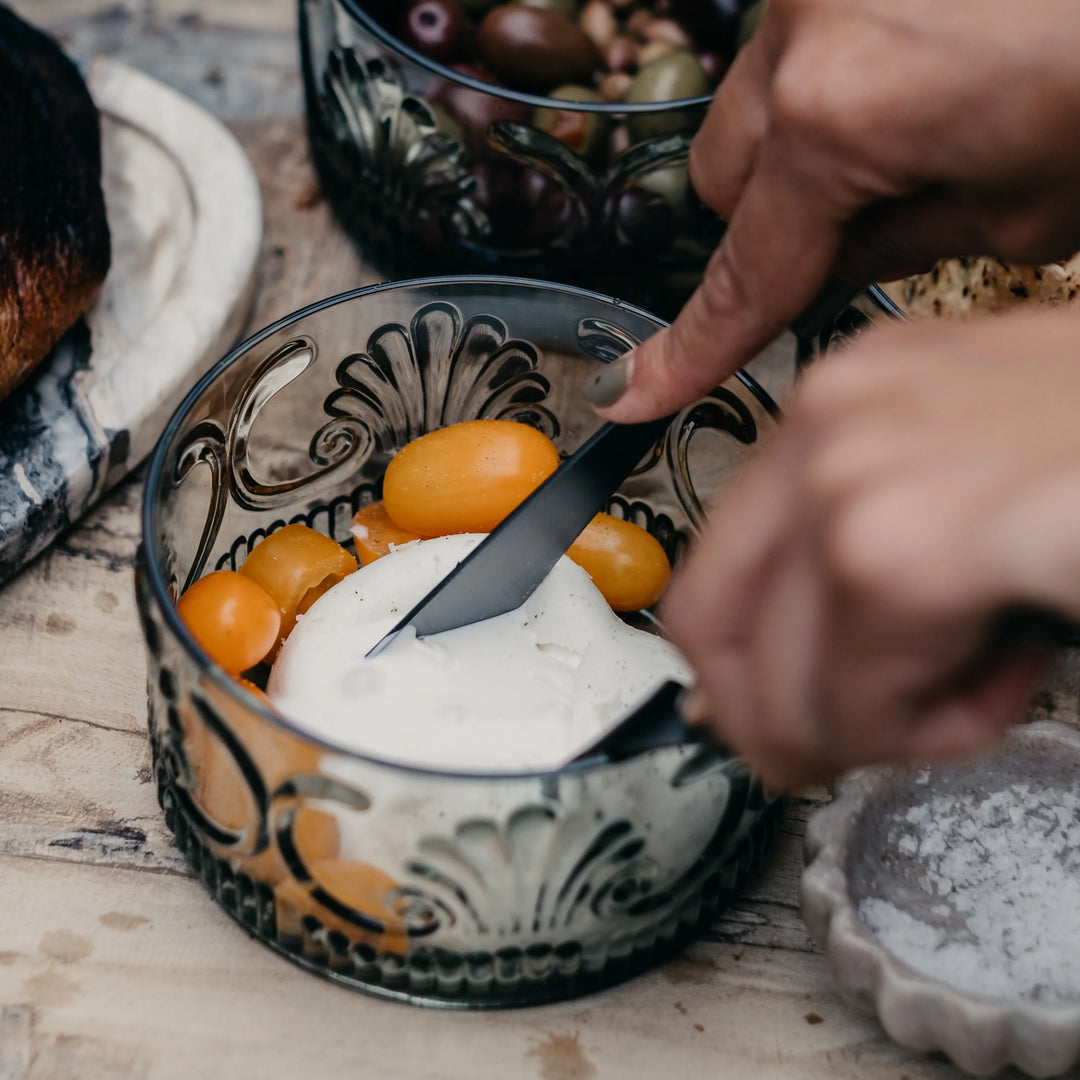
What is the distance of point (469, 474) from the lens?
580 mm

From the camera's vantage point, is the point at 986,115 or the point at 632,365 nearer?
the point at 986,115

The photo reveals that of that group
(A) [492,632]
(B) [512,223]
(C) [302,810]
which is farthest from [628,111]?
(C) [302,810]

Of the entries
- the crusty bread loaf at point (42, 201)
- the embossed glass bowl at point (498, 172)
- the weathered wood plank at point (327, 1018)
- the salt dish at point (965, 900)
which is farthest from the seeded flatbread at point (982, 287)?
the crusty bread loaf at point (42, 201)

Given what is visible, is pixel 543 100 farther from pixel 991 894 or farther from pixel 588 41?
pixel 991 894

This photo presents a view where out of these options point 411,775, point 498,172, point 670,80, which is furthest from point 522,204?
point 411,775

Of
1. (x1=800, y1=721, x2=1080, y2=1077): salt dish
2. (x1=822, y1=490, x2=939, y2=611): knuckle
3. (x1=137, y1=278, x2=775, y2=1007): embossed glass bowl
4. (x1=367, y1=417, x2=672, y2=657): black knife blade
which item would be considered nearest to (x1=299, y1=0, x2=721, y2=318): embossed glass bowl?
(x1=137, y1=278, x2=775, y2=1007): embossed glass bowl

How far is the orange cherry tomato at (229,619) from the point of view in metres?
0.51

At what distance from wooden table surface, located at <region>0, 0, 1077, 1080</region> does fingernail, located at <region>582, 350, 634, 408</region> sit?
22 centimetres

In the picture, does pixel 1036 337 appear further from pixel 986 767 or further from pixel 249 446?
pixel 249 446

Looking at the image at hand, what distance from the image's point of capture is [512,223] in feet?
2.37

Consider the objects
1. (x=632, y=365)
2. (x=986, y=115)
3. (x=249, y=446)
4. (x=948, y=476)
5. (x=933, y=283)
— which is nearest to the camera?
(x=948, y=476)

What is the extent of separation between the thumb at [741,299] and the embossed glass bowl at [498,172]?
22cm

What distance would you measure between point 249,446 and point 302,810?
230mm

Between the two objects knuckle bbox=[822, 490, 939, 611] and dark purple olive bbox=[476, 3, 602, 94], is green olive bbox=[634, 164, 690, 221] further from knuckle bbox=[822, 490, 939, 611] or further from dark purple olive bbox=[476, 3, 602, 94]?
knuckle bbox=[822, 490, 939, 611]
